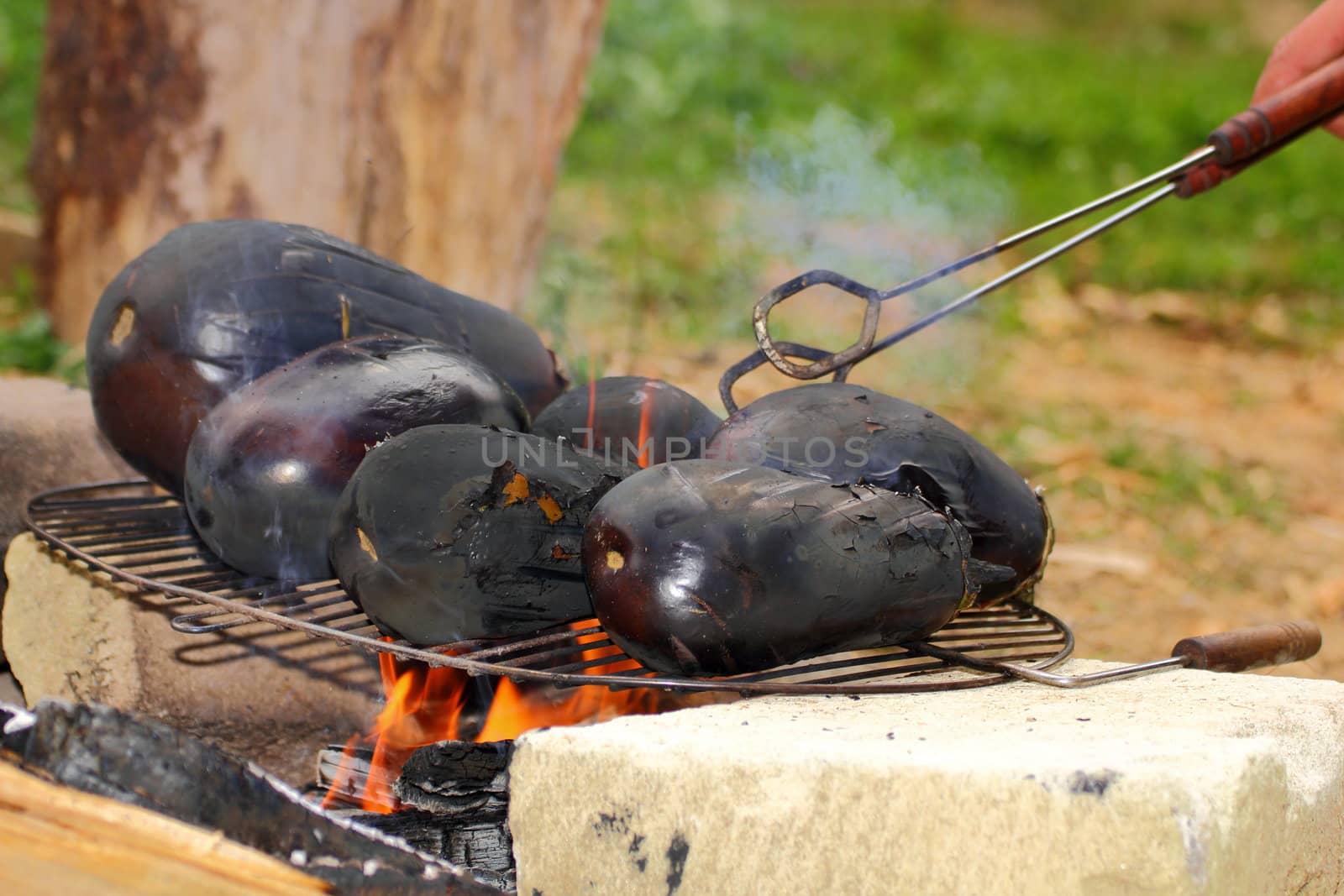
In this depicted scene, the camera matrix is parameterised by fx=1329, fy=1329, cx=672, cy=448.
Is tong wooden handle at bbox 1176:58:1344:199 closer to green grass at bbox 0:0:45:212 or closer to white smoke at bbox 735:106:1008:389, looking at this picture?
white smoke at bbox 735:106:1008:389

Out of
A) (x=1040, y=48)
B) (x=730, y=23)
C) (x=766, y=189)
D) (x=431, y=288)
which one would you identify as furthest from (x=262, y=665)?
(x=1040, y=48)

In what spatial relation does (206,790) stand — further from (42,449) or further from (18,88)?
(18,88)

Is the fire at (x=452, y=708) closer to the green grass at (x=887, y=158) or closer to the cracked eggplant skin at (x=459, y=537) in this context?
the cracked eggplant skin at (x=459, y=537)

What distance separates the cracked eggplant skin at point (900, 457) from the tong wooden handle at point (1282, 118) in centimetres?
72

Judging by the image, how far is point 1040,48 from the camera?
10789mm

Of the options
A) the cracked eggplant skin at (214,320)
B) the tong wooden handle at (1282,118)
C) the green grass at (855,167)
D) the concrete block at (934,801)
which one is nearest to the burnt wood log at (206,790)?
the concrete block at (934,801)

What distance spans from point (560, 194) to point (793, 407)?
5136 mm

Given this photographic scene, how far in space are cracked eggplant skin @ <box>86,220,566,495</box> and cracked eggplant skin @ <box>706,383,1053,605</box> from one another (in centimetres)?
54

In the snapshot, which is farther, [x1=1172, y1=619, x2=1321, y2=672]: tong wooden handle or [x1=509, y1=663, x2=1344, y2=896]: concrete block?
[x1=1172, y1=619, x2=1321, y2=672]: tong wooden handle

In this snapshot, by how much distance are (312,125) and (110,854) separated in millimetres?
2565

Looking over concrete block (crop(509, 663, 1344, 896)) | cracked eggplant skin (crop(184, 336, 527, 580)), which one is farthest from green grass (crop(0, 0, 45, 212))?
concrete block (crop(509, 663, 1344, 896))

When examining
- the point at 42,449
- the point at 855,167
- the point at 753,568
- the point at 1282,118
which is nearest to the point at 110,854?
the point at 753,568

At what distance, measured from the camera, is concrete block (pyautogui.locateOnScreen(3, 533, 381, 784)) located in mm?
2174

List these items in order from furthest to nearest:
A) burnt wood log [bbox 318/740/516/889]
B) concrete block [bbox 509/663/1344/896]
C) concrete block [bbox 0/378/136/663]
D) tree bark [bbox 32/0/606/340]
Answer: tree bark [bbox 32/0/606/340] < concrete block [bbox 0/378/136/663] < burnt wood log [bbox 318/740/516/889] < concrete block [bbox 509/663/1344/896]
